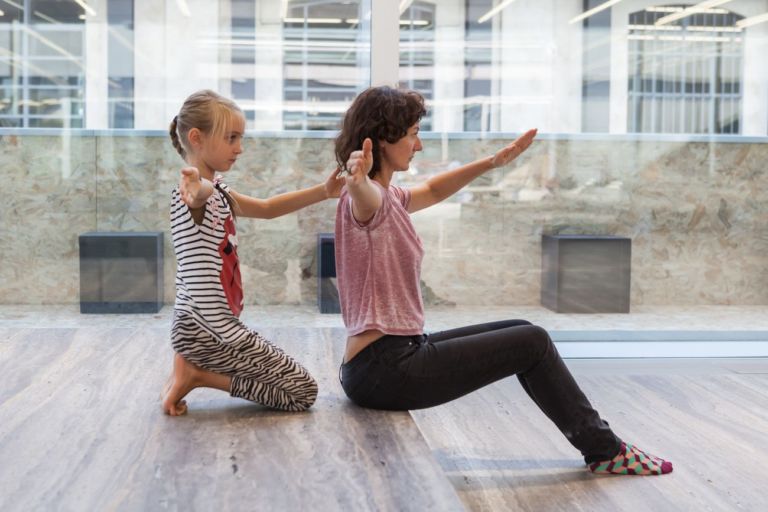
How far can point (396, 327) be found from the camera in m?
2.02

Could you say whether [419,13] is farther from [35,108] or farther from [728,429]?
[728,429]

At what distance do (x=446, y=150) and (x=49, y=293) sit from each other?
1.70 meters

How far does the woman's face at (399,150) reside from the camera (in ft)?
6.71

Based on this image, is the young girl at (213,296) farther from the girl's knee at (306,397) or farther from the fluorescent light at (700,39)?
the fluorescent light at (700,39)

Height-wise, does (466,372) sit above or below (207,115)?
below

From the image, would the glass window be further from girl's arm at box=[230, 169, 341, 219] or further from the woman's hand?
the woman's hand

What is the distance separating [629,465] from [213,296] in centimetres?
114

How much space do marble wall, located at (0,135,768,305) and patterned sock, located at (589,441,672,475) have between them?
158 cm

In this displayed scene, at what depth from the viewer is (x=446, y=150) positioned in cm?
380

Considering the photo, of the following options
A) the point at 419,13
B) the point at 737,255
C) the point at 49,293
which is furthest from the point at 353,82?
the point at 737,255

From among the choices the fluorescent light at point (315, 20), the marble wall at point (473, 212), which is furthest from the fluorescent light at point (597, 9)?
the fluorescent light at point (315, 20)

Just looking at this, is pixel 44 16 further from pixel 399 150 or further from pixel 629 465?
pixel 629 465

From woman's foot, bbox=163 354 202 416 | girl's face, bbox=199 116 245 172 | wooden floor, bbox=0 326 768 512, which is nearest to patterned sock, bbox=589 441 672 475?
wooden floor, bbox=0 326 768 512

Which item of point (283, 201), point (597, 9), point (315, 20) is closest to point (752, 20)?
point (597, 9)
